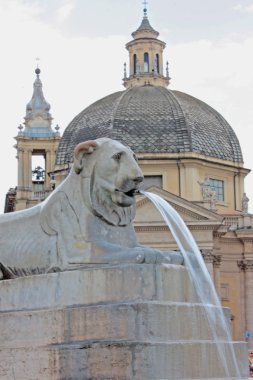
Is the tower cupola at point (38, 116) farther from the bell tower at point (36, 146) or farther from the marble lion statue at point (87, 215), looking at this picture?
the marble lion statue at point (87, 215)

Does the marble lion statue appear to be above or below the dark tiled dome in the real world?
below

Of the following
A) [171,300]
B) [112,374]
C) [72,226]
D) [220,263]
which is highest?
[220,263]

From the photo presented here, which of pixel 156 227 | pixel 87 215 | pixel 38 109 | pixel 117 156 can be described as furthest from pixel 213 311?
pixel 38 109

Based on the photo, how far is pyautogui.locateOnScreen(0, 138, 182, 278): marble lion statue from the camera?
43.0ft

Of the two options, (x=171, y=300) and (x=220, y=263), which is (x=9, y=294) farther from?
(x=220, y=263)

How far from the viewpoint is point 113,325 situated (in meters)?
12.1

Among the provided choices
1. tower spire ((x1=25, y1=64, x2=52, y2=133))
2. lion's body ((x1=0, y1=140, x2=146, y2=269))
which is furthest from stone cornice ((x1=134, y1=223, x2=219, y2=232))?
lion's body ((x1=0, y1=140, x2=146, y2=269))

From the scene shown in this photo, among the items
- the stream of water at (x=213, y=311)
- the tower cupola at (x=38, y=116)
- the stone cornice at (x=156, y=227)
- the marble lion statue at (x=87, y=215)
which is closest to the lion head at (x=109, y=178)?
the marble lion statue at (x=87, y=215)

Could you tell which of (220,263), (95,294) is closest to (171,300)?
(95,294)

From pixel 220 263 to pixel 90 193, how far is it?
5425 cm

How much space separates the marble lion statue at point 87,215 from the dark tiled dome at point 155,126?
175 feet

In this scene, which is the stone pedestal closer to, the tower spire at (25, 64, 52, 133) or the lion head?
the lion head

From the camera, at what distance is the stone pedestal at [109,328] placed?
1193 cm

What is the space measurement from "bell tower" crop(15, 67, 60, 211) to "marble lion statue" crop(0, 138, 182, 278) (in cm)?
5874
